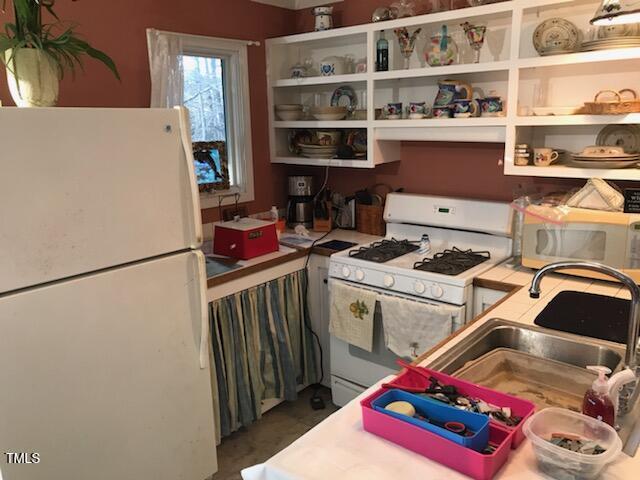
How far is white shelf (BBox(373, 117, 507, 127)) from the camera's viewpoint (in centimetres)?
244

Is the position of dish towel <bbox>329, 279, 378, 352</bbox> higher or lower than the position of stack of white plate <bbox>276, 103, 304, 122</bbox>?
lower

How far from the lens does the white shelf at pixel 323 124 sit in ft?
9.69

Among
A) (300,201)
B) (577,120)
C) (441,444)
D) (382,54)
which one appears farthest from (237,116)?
(441,444)

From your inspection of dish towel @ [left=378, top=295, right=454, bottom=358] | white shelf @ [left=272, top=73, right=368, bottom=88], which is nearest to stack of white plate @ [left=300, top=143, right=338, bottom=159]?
white shelf @ [left=272, top=73, right=368, bottom=88]

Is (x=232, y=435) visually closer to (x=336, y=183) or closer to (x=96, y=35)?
(x=336, y=183)

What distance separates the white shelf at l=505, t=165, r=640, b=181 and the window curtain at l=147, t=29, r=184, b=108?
1710mm

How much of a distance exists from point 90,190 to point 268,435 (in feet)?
5.52

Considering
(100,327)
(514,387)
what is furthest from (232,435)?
(514,387)

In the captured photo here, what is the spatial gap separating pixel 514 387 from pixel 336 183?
2159mm

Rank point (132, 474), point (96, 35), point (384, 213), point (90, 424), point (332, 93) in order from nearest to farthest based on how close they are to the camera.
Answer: point (90, 424)
point (132, 474)
point (96, 35)
point (384, 213)
point (332, 93)

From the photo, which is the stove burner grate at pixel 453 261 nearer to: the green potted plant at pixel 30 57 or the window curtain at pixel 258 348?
the window curtain at pixel 258 348

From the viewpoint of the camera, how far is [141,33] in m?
2.63

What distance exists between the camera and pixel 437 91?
2.89m

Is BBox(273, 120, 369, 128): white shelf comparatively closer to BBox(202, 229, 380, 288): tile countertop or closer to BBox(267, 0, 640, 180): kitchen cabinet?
BBox(267, 0, 640, 180): kitchen cabinet
